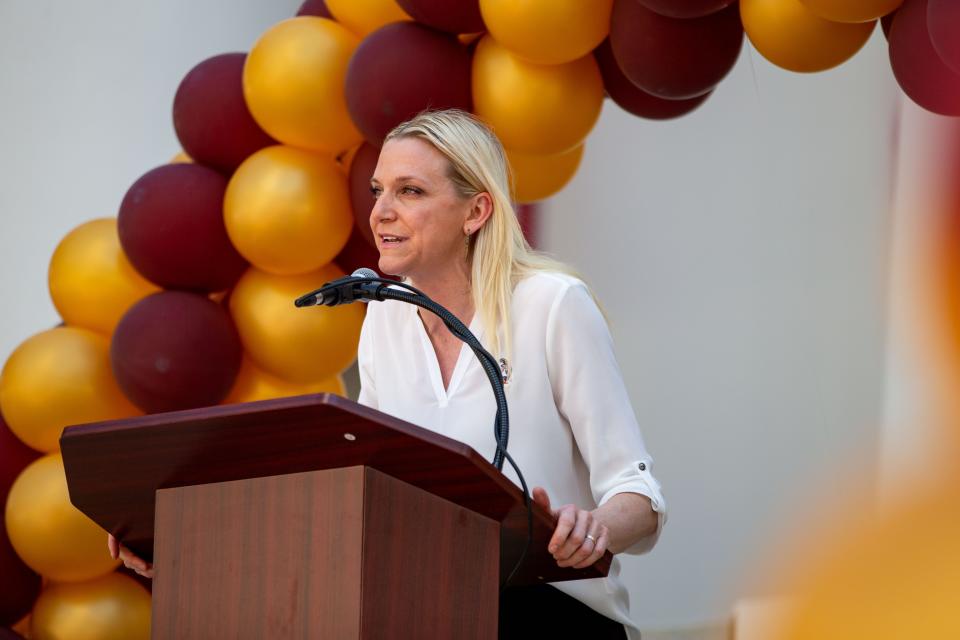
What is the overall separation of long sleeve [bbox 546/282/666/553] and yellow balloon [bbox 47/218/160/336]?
4.84 ft

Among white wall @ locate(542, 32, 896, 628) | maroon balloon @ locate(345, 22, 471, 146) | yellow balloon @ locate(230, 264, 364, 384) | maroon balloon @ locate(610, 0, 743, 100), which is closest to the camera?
maroon balloon @ locate(610, 0, 743, 100)

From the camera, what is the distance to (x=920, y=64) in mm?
2240

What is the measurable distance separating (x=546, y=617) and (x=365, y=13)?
5.25ft

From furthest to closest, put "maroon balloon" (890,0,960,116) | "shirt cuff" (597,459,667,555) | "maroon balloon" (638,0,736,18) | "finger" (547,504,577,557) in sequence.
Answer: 1. "maroon balloon" (638,0,736,18)
2. "maroon balloon" (890,0,960,116)
3. "shirt cuff" (597,459,667,555)
4. "finger" (547,504,577,557)

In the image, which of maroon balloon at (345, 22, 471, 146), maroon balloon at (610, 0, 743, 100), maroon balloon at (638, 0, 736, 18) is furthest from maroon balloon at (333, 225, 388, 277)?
maroon balloon at (638, 0, 736, 18)

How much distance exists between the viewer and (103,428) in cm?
134

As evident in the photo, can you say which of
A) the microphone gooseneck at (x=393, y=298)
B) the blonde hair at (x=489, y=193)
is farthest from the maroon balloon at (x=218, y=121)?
the microphone gooseneck at (x=393, y=298)

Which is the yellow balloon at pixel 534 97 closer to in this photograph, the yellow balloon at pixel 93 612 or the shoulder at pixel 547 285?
the shoulder at pixel 547 285

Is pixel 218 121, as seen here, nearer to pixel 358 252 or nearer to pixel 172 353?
pixel 358 252

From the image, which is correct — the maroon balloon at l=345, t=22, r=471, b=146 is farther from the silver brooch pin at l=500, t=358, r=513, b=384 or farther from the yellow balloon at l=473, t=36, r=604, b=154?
the silver brooch pin at l=500, t=358, r=513, b=384

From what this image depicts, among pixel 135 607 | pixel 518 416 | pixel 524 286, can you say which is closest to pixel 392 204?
pixel 524 286

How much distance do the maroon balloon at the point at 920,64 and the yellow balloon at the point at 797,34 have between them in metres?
0.11

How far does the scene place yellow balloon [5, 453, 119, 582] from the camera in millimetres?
2912

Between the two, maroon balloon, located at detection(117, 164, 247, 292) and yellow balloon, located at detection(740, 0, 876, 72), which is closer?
yellow balloon, located at detection(740, 0, 876, 72)
